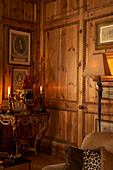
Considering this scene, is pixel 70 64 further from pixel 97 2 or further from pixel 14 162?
pixel 14 162

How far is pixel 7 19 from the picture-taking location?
4527 mm

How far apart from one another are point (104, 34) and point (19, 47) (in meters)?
1.72

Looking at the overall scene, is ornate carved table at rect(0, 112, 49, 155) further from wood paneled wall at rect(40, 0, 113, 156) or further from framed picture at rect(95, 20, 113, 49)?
framed picture at rect(95, 20, 113, 49)

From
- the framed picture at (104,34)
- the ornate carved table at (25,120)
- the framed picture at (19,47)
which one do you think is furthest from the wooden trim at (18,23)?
the ornate carved table at (25,120)

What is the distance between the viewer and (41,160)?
418cm

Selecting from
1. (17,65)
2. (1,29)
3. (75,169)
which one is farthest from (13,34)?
(75,169)

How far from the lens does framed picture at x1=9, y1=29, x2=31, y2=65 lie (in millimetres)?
4602

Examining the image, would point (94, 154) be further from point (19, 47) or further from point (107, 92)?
point (19, 47)

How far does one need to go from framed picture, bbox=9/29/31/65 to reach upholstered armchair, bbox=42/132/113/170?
266cm

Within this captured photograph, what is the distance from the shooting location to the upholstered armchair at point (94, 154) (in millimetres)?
2117

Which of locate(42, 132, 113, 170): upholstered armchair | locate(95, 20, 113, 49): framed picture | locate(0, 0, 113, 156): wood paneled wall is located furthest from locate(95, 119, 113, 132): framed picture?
locate(42, 132, 113, 170): upholstered armchair

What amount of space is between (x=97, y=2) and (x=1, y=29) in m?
1.73

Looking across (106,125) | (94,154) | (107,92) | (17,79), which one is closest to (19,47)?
(17,79)

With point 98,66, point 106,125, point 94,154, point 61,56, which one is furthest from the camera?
point 61,56
